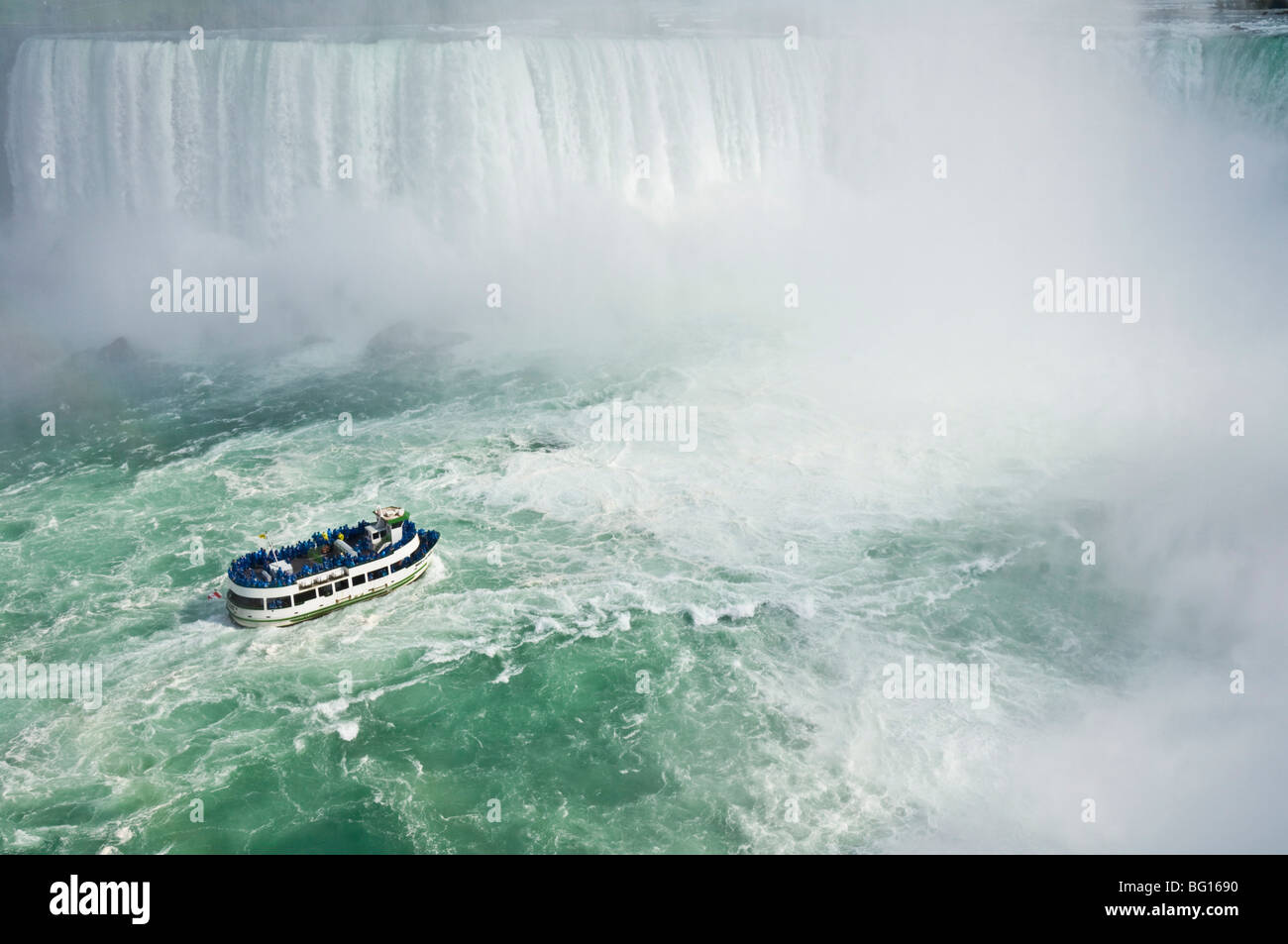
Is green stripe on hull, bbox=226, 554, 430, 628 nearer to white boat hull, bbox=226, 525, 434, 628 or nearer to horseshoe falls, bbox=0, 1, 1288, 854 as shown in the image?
white boat hull, bbox=226, 525, 434, 628

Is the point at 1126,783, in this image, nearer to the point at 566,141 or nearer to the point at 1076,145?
the point at 566,141

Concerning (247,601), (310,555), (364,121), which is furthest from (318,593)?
(364,121)

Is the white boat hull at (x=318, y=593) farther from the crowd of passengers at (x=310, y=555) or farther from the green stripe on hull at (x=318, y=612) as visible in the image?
the crowd of passengers at (x=310, y=555)

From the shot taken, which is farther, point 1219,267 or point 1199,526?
point 1219,267

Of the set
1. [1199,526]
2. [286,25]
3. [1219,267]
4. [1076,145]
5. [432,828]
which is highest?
[286,25]

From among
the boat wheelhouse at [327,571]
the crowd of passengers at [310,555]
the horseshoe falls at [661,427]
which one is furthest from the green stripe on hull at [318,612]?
the crowd of passengers at [310,555]

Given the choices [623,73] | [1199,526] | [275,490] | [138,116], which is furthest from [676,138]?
[1199,526]
